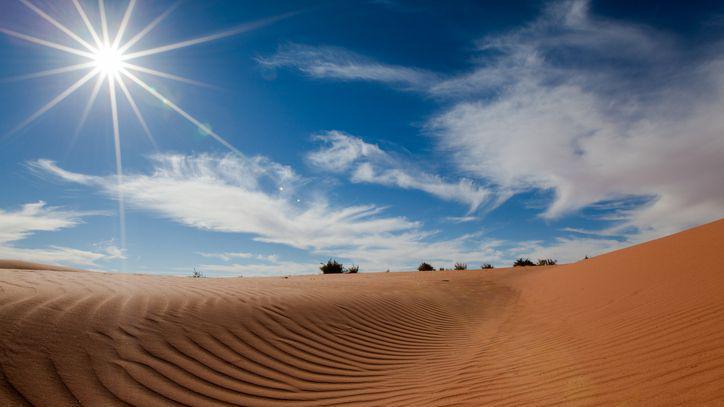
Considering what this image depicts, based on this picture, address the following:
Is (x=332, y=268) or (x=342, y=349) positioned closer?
(x=342, y=349)

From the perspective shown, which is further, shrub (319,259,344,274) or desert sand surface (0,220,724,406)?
shrub (319,259,344,274)

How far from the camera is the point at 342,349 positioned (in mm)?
5551

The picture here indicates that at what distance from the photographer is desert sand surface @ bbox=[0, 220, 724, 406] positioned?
10.3ft

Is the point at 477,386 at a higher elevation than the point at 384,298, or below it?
below

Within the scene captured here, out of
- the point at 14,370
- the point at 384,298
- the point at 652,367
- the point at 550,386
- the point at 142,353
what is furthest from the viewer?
the point at 384,298

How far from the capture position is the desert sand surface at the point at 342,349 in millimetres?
3127

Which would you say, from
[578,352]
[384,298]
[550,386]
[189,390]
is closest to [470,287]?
[384,298]

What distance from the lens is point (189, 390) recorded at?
3514 millimetres

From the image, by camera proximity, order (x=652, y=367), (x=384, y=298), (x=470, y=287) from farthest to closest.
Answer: (x=470, y=287)
(x=384, y=298)
(x=652, y=367)

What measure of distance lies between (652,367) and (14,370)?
17.2 feet

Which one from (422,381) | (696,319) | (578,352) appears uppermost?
(696,319)

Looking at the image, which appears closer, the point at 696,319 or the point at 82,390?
the point at 82,390

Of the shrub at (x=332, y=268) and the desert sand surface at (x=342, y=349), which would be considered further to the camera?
the shrub at (x=332, y=268)

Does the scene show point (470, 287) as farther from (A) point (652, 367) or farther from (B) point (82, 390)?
(B) point (82, 390)
